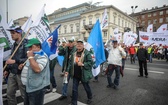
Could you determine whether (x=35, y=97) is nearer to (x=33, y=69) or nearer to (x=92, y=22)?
(x=33, y=69)

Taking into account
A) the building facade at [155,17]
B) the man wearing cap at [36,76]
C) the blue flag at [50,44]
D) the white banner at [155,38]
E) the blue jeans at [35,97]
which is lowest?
the blue jeans at [35,97]

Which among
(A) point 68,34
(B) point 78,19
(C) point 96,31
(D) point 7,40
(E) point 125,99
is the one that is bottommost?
(E) point 125,99

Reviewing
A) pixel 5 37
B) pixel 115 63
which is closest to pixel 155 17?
pixel 115 63

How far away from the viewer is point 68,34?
157 feet

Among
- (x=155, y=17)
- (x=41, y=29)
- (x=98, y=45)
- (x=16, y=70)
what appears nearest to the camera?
(x=16, y=70)

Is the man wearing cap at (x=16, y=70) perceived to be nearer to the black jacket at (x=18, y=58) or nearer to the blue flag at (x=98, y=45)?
the black jacket at (x=18, y=58)

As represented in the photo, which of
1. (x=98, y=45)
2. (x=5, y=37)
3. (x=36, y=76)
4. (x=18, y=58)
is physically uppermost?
(x=5, y=37)

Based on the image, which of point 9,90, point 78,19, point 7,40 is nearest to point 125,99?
point 9,90

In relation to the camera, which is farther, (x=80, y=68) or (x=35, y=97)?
(x=80, y=68)

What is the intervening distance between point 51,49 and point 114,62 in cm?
249

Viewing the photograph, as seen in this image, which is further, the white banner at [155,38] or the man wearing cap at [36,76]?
the white banner at [155,38]

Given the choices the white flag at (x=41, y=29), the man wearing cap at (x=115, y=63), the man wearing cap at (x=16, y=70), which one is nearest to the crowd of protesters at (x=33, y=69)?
the man wearing cap at (x=16, y=70)

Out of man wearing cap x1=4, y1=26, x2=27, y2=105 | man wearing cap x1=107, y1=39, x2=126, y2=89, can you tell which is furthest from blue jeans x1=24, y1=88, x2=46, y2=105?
man wearing cap x1=107, y1=39, x2=126, y2=89

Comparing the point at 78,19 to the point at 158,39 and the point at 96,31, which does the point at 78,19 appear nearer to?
the point at 158,39
